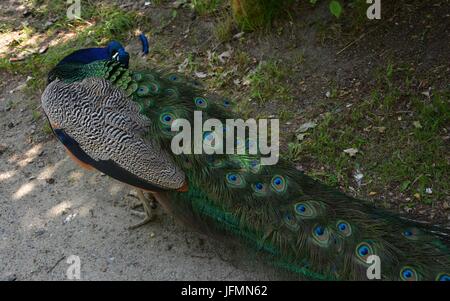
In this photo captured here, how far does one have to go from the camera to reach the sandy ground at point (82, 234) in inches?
131

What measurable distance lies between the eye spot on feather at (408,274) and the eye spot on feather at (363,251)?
0.16 meters

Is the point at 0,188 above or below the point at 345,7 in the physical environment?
below

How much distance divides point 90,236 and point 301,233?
59.3 inches

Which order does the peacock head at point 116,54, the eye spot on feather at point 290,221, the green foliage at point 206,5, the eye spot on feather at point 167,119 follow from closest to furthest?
the eye spot on feather at point 290,221 < the eye spot on feather at point 167,119 < the peacock head at point 116,54 < the green foliage at point 206,5

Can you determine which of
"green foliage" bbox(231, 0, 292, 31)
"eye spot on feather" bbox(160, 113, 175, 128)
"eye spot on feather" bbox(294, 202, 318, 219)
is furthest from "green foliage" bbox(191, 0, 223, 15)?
"eye spot on feather" bbox(294, 202, 318, 219)

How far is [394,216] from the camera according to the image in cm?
290

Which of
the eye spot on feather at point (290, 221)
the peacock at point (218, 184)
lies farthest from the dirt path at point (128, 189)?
the eye spot on feather at point (290, 221)

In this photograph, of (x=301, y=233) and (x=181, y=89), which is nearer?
(x=301, y=233)

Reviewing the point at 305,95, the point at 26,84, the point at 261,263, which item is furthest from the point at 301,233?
the point at 26,84

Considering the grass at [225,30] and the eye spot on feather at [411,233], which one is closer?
the eye spot on feather at [411,233]

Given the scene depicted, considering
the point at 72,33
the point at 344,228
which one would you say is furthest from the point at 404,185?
the point at 72,33

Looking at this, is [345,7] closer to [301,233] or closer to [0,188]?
[301,233]

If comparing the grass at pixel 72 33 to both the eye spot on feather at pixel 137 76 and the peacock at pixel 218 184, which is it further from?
the eye spot on feather at pixel 137 76

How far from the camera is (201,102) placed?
3324mm
